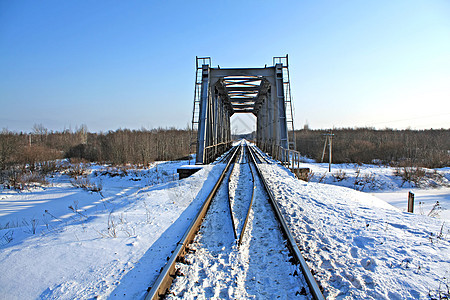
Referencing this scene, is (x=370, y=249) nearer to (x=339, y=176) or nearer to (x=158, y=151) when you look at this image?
(x=339, y=176)

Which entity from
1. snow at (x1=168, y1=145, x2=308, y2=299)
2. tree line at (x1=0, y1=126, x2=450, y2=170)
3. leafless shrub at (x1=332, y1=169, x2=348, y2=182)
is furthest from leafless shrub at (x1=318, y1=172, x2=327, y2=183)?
snow at (x1=168, y1=145, x2=308, y2=299)

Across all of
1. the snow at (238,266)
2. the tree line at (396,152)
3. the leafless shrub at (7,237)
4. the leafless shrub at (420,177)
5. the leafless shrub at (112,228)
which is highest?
the tree line at (396,152)

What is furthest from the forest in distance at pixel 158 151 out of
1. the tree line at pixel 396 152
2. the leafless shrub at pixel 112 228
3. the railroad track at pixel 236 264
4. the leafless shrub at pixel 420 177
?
the railroad track at pixel 236 264

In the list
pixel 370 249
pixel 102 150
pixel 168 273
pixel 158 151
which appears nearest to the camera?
pixel 168 273

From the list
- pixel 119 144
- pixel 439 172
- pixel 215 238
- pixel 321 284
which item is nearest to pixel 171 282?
pixel 215 238

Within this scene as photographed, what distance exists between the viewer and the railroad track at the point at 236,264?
2.59m

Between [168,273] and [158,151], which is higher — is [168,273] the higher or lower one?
the lower one

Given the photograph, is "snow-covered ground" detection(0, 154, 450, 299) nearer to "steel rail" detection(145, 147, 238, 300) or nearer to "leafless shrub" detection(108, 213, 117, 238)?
"leafless shrub" detection(108, 213, 117, 238)

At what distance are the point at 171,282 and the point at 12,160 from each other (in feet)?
66.9

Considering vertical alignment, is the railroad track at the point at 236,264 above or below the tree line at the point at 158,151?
Answer: below

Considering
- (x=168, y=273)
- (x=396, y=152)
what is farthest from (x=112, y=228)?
(x=396, y=152)

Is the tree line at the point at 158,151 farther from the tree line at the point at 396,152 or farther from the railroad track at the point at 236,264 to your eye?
the railroad track at the point at 236,264

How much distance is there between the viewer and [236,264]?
3170mm

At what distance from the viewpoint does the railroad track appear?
2.59m
